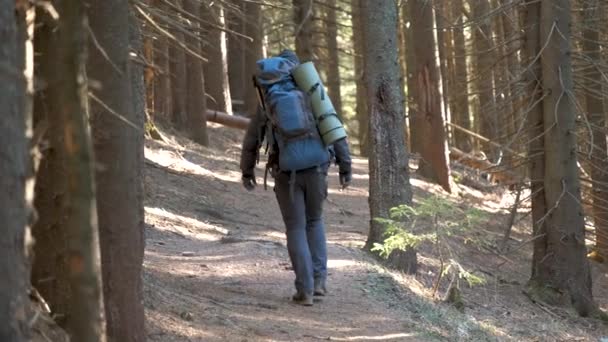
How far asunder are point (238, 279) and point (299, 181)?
1.67 metres

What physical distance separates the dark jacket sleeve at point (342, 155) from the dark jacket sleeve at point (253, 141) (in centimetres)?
66

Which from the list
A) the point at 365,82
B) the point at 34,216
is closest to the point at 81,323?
the point at 34,216

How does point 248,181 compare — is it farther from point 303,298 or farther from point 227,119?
point 227,119

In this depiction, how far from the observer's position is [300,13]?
17.1m

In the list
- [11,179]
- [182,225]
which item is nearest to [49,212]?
[11,179]

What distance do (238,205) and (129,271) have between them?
10.8 metres

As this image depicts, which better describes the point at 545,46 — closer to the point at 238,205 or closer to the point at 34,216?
the point at 238,205

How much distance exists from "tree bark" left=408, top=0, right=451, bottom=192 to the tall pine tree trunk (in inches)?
369

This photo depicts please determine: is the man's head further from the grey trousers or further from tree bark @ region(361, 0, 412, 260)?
tree bark @ region(361, 0, 412, 260)

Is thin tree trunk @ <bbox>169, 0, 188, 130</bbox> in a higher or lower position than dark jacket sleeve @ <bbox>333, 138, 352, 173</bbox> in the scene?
higher

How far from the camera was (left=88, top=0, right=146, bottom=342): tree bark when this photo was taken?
560 centimetres

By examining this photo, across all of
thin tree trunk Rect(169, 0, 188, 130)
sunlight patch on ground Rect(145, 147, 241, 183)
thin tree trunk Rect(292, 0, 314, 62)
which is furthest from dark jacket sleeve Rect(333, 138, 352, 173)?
thin tree trunk Rect(169, 0, 188, 130)

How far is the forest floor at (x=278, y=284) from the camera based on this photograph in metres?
8.02

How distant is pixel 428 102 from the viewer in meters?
21.3
